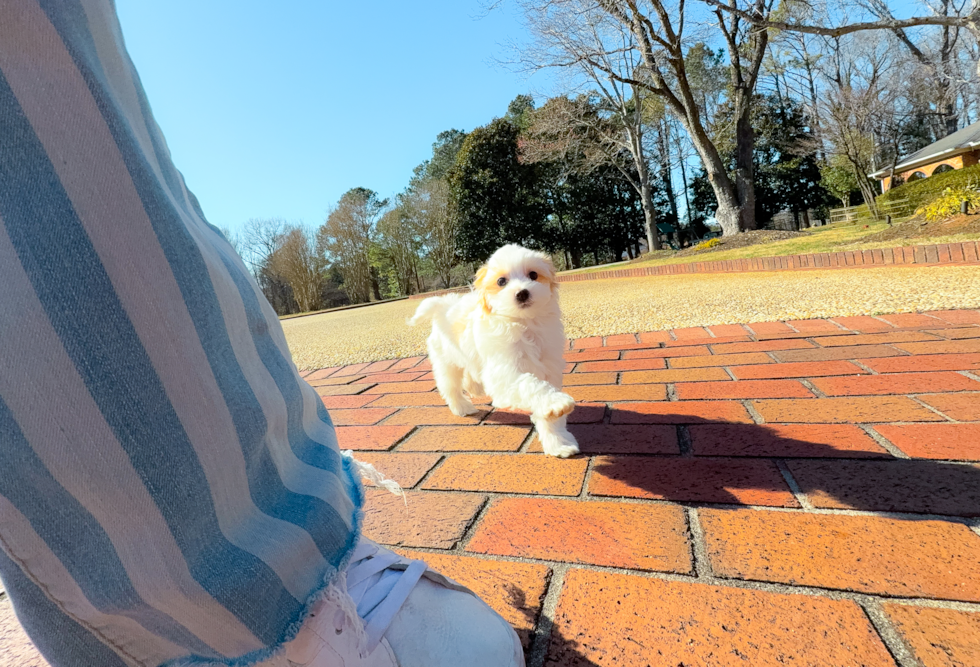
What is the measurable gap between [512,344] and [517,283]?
0.26 meters

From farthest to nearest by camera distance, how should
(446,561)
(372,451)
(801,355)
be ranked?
(801,355), (372,451), (446,561)

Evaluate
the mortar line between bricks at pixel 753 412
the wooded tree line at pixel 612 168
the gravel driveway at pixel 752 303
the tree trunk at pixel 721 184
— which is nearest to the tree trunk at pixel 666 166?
the wooded tree line at pixel 612 168

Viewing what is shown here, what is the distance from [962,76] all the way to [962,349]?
29196 mm

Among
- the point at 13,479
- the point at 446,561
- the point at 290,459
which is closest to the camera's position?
the point at 13,479

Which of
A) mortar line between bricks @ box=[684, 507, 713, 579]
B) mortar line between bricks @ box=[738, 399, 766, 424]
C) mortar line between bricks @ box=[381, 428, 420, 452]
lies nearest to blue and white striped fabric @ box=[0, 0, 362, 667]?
mortar line between bricks @ box=[684, 507, 713, 579]

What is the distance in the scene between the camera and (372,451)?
198cm

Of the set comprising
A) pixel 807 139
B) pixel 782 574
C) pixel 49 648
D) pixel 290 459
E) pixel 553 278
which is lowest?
pixel 782 574

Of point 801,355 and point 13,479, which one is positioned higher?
point 13,479

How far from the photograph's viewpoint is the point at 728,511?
4.05 feet

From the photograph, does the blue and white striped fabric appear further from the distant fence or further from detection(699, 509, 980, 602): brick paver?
the distant fence

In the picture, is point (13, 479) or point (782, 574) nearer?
point (13, 479)

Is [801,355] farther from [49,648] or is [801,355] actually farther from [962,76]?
[962,76]

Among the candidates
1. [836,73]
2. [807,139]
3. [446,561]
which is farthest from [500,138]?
[446,561]

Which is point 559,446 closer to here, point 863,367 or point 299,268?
point 863,367
